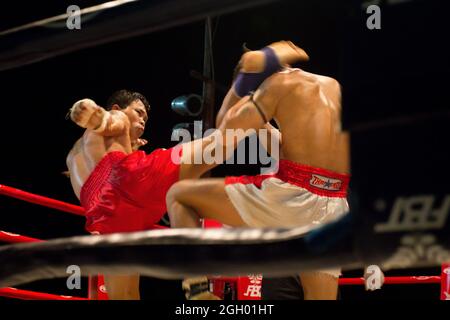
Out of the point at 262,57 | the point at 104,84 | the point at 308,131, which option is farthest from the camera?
the point at 104,84

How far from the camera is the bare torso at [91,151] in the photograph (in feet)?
8.21

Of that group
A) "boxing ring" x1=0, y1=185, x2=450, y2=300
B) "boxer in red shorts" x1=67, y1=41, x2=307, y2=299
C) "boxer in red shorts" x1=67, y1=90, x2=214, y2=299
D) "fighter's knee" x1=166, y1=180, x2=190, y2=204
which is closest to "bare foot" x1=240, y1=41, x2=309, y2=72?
"fighter's knee" x1=166, y1=180, x2=190, y2=204

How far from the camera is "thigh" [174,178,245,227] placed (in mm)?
1597

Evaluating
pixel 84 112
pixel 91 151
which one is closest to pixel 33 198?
pixel 91 151

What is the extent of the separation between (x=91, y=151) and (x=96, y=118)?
1.60 feet

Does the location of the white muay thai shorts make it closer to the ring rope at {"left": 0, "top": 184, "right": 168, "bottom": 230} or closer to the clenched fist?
the clenched fist

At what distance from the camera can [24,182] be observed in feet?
Result: 14.1

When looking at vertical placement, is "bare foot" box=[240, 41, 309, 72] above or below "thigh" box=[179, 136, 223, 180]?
above

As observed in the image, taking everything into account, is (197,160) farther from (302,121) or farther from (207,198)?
(302,121)

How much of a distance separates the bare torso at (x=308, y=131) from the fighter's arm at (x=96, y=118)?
602 mm

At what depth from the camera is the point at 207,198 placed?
1.60 meters

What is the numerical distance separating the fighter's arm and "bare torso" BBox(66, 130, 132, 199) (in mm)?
42
